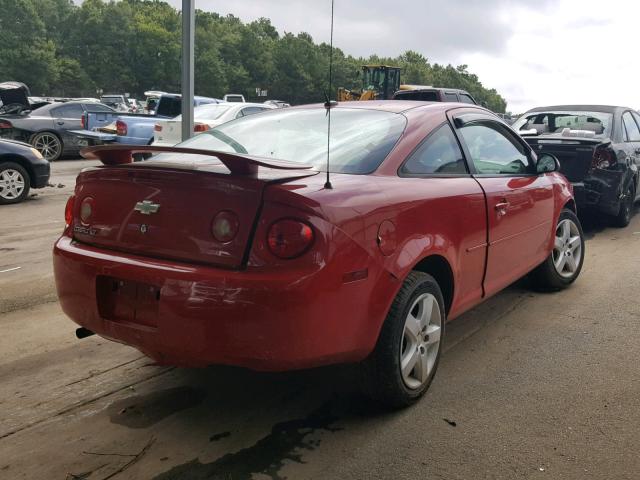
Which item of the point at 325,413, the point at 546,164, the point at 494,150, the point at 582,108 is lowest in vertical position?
the point at 325,413

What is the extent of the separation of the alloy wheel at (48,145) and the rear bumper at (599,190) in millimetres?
12745

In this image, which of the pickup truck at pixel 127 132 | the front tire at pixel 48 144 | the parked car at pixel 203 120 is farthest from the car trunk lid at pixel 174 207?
the front tire at pixel 48 144

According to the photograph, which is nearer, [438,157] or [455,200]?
[455,200]

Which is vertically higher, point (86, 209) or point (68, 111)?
point (68, 111)

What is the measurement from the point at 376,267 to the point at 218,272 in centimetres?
71

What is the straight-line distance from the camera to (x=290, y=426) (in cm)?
297

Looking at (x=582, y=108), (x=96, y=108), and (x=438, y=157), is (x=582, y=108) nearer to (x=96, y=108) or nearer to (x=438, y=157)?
(x=438, y=157)

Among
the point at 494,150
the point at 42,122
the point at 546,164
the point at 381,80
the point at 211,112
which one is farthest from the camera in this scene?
the point at 381,80

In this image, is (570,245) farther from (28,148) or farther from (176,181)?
(28,148)

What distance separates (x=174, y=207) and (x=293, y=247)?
590 mm

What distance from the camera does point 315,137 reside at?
11.5ft

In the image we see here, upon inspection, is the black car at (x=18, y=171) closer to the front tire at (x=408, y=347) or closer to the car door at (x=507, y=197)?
the car door at (x=507, y=197)

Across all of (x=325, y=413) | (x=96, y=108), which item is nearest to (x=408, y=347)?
(x=325, y=413)

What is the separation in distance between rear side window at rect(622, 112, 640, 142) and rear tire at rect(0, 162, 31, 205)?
8789 millimetres
